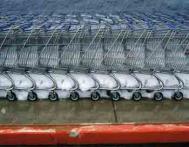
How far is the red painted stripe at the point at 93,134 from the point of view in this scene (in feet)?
20.9

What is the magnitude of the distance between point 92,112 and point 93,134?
2.59 ft

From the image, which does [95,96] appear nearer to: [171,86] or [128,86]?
[128,86]

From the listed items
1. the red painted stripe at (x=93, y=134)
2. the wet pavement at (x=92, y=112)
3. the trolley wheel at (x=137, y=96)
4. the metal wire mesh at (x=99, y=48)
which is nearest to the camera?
the red painted stripe at (x=93, y=134)

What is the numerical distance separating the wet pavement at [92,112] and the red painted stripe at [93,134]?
1.47 ft

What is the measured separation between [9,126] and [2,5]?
356 cm

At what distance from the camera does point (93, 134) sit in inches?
252

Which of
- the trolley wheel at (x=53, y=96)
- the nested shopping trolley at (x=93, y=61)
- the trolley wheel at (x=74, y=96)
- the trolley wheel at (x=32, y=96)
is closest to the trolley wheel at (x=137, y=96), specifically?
the nested shopping trolley at (x=93, y=61)

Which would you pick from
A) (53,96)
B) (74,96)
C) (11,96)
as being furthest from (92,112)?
(11,96)

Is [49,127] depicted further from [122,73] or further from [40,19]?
[40,19]

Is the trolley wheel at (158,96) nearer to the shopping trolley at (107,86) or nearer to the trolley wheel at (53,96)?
the shopping trolley at (107,86)

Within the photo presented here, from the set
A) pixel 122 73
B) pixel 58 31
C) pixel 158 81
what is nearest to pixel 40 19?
pixel 58 31

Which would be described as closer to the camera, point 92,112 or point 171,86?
point 92,112

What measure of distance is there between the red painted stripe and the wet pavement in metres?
0.45

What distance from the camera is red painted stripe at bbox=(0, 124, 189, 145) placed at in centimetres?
636
